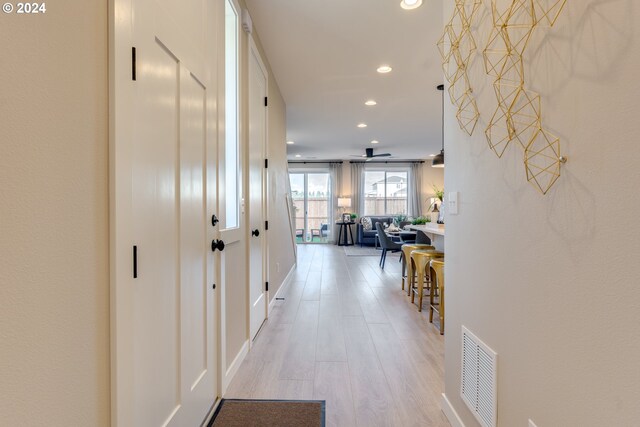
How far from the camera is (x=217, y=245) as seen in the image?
1.89 m

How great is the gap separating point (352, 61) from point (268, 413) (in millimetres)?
3455

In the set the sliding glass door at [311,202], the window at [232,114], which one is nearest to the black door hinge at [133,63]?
the window at [232,114]

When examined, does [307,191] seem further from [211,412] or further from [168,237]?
[168,237]

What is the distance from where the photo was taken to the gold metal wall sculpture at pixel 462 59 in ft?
5.02

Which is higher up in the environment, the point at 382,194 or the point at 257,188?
the point at 382,194

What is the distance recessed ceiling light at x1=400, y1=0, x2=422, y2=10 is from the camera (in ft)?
8.45

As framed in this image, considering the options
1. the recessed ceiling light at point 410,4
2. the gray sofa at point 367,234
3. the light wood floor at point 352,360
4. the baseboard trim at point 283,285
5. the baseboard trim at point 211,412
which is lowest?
the light wood floor at point 352,360

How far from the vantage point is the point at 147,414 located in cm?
118

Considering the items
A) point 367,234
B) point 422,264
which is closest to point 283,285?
point 422,264

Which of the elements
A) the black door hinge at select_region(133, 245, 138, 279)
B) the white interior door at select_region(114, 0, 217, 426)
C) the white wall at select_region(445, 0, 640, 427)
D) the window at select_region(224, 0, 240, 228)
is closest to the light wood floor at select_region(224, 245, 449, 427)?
the white interior door at select_region(114, 0, 217, 426)

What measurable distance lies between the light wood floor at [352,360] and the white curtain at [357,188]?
6.62m

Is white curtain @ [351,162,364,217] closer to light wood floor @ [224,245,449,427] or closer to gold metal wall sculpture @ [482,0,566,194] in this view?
light wood floor @ [224,245,449,427]

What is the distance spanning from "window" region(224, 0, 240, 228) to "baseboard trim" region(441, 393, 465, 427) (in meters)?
1.74

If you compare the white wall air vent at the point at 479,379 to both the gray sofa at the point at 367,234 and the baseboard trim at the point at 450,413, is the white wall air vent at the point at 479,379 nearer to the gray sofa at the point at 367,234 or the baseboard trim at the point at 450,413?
the baseboard trim at the point at 450,413
